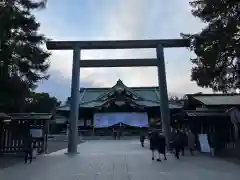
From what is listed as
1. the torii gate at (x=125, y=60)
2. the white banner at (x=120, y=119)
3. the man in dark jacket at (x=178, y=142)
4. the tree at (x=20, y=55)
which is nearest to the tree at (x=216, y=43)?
the torii gate at (x=125, y=60)

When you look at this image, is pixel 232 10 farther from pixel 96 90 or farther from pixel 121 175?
pixel 96 90

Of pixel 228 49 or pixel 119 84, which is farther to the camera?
pixel 119 84

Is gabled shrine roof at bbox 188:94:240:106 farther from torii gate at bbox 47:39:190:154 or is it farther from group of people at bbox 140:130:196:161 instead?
group of people at bbox 140:130:196:161

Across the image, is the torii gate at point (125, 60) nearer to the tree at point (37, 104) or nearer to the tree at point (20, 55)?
the tree at point (20, 55)

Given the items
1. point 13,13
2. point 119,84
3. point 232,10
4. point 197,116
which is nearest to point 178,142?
point 197,116

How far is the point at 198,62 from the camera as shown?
15.7 metres

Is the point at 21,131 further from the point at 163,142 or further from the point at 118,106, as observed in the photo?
the point at 118,106

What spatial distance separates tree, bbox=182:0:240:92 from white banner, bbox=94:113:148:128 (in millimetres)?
23395

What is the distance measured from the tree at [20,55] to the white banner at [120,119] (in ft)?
66.5

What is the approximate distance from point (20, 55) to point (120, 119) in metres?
23.4

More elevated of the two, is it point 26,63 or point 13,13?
point 13,13

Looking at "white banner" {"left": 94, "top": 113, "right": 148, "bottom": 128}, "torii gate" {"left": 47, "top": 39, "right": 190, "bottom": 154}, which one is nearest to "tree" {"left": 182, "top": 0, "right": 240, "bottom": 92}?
"torii gate" {"left": 47, "top": 39, "right": 190, "bottom": 154}

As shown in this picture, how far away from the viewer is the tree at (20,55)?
15.6 metres

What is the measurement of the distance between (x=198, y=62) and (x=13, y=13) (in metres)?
10.4
